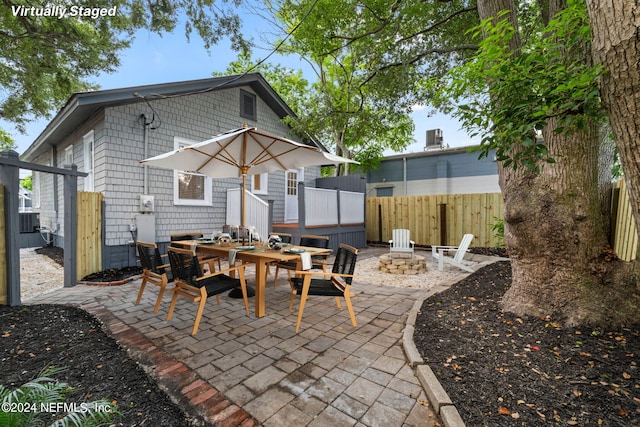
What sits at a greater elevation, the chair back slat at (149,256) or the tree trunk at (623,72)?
the tree trunk at (623,72)

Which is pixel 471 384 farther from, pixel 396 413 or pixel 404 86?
pixel 404 86

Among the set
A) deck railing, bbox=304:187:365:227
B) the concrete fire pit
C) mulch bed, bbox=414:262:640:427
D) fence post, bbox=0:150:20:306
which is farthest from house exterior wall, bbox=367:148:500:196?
fence post, bbox=0:150:20:306

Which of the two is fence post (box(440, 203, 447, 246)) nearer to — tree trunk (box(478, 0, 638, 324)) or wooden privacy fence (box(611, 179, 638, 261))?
wooden privacy fence (box(611, 179, 638, 261))

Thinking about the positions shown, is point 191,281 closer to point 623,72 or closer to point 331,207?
point 623,72

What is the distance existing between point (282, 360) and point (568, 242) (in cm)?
324

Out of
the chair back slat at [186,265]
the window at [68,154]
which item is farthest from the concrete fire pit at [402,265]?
the window at [68,154]

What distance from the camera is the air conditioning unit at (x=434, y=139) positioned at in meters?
16.2

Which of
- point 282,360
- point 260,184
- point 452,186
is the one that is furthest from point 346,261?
point 452,186

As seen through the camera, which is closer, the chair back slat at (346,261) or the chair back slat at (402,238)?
the chair back slat at (346,261)

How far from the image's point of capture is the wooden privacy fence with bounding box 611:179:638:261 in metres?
3.41

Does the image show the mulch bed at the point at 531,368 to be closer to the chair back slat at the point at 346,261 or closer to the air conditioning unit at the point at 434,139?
the chair back slat at the point at 346,261

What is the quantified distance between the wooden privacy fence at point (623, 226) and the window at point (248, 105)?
8501 millimetres

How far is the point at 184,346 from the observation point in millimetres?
2730

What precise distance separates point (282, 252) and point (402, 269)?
129 inches
